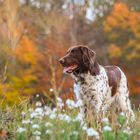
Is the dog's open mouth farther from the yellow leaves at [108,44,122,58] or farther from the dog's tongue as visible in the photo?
the yellow leaves at [108,44,122,58]

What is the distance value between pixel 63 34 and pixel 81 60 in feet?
135

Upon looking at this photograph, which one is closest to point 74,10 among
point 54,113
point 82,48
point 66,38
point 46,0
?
point 66,38

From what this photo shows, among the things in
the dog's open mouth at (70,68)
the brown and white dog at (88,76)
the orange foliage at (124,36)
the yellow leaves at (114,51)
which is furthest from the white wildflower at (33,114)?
the yellow leaves at (114,51)

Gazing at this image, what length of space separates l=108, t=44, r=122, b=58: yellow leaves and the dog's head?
44.2 metres

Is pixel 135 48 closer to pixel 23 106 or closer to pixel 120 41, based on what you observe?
pixel 120 41

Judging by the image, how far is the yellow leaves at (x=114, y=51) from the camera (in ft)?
182

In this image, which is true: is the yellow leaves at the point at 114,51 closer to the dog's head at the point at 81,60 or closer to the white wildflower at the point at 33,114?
the dog's head at the point at 81,60

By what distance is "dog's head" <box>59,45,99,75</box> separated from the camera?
36.9 feet

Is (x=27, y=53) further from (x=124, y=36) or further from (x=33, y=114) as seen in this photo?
(x=33, y=114)

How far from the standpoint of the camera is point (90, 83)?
11.4m

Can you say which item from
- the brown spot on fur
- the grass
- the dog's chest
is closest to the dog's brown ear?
the dog's chest

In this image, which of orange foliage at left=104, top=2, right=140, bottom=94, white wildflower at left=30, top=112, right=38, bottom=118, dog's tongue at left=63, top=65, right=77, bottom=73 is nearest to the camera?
white wildflower at left=30, top=112, right=38, bottom=118

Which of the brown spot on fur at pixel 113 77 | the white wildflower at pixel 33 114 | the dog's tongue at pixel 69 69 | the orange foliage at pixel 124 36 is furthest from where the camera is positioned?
the orange foliage at pixel 124 36

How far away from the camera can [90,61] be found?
37.0 feet
